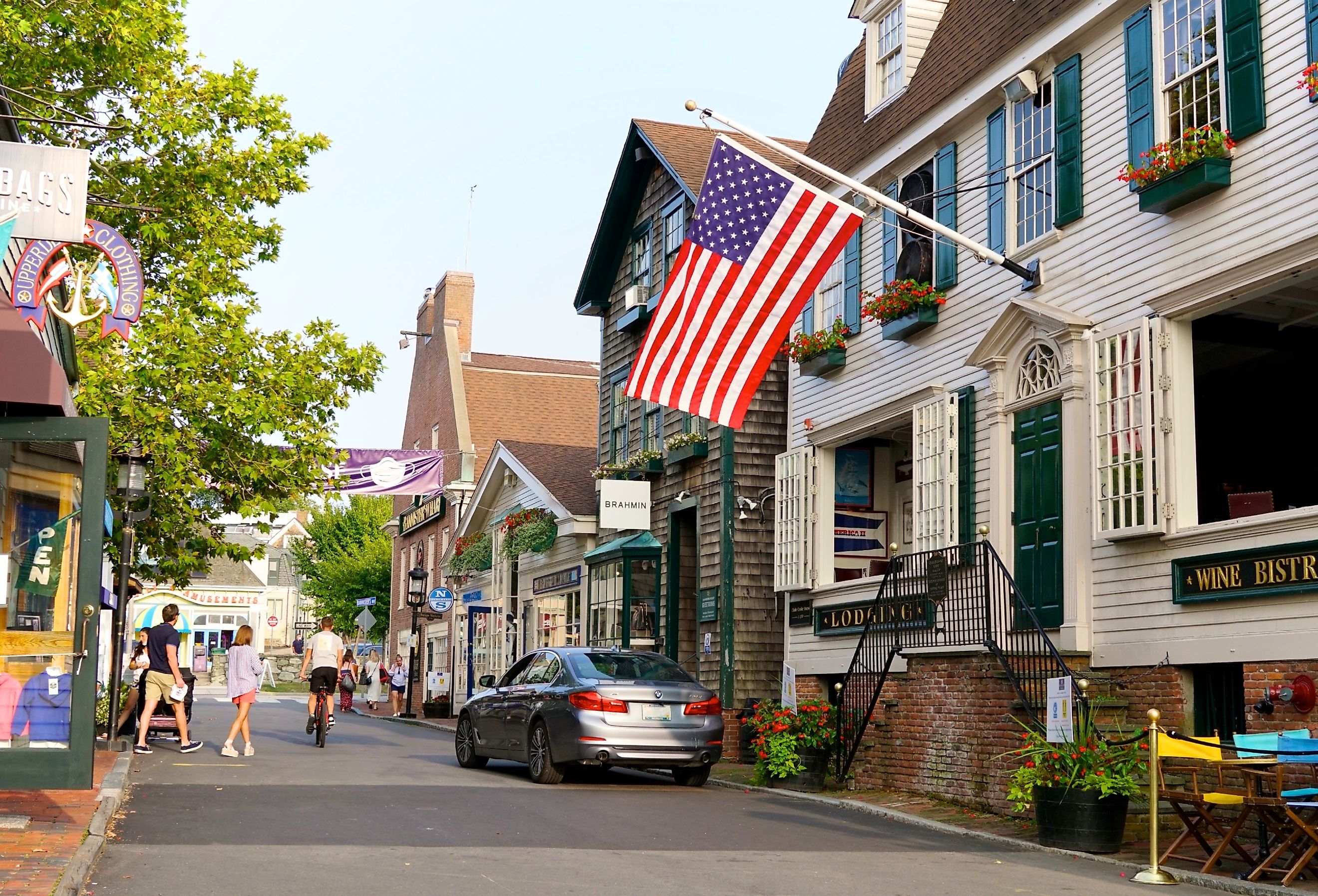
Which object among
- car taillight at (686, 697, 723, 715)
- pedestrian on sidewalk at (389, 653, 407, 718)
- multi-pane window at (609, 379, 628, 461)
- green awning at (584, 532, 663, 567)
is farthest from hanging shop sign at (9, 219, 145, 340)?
pedestrian on sidewalk at (389, 653, 407, 718)

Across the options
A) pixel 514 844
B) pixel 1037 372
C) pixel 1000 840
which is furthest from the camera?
pixel 1037 372

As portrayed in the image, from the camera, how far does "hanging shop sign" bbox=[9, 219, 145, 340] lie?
12445mm

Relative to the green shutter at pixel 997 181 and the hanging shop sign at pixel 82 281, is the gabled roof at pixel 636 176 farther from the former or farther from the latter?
the hanging shop sign at pixel 82 281

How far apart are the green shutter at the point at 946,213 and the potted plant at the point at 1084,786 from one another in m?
6.78

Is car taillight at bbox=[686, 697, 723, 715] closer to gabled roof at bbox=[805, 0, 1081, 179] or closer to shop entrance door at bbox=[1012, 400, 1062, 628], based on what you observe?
shop entrance door at bbox=[1012, 400, 1062, 628]

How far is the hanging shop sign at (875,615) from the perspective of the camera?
15.4 m

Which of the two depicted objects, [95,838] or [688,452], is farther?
[688,452]

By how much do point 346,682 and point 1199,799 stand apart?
88.7ft

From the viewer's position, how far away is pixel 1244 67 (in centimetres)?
1205

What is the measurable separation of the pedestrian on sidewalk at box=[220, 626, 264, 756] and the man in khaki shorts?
670 millimetres

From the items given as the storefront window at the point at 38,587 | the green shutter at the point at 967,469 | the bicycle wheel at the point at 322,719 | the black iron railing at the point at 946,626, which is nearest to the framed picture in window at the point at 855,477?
the black iron railing at the point at 946,626

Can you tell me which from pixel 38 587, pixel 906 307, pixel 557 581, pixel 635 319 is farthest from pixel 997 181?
pixel 557 581

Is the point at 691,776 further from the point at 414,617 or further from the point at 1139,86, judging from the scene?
the point at 414,617

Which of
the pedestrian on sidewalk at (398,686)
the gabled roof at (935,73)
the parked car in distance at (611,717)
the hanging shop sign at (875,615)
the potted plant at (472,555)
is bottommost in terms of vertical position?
the pedestrian on sidewalk at (398,686)
